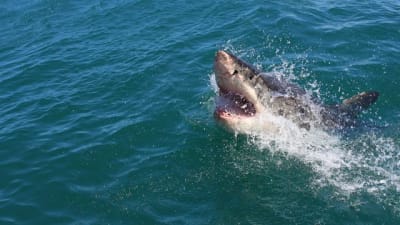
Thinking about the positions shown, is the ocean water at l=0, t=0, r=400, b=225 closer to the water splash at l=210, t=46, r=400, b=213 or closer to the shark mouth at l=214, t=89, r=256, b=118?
the water splash at l=210, t=46, r=400, b=213

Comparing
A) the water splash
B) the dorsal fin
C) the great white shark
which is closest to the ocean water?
the water splash

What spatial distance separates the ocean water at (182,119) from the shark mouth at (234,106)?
3.66ft

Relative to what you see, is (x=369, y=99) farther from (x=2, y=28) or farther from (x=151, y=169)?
(x=2, y=28)

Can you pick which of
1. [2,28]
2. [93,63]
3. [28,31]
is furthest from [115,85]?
[2,28]

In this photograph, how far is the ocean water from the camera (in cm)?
1166

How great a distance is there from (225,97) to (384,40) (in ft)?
30.0

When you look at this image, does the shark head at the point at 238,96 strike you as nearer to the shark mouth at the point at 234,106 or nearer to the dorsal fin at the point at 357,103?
the shark mouth at the point at 234,106

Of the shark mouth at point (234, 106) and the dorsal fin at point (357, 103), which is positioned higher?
the shark mouth at point (234, 106)

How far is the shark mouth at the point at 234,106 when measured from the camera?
39.5 feet

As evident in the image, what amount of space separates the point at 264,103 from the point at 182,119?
3.53 m

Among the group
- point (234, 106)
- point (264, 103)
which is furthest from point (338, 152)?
point (234, 106)

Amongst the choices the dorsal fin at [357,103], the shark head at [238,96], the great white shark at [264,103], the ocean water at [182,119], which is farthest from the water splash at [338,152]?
the dorsal fin at [357,103]

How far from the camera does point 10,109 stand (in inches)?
663

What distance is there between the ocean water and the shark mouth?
1117 mm
